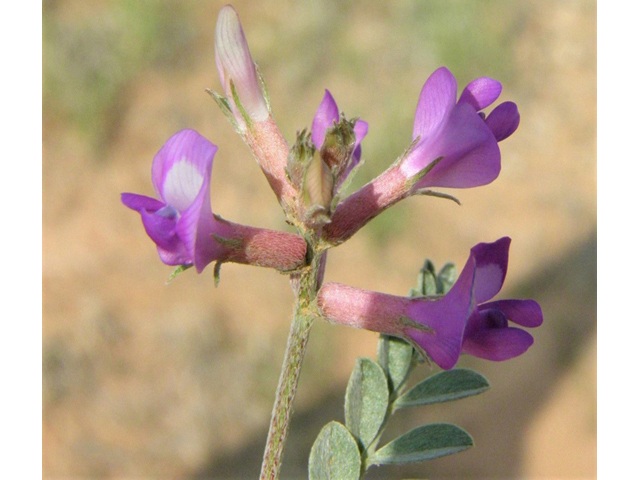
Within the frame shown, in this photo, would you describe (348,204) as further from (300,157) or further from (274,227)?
(274,227)

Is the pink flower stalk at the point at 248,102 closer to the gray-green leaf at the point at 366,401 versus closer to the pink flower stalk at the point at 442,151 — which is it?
the pink flower stalk at the point at 442,151

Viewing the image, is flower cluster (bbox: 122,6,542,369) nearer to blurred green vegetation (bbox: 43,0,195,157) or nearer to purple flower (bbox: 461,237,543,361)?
purple flower (bbox: 461,237,543,361)

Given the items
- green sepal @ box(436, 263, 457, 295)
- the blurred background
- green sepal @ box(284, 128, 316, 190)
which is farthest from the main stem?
the blurred background

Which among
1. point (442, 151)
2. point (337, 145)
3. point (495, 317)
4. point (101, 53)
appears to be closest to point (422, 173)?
point (442, 151)

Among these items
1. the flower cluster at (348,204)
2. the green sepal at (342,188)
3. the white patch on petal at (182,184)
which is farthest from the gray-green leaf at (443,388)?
the white patch on petal at (182,184)

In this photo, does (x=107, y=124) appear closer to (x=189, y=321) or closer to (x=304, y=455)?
(x=189, y=321)

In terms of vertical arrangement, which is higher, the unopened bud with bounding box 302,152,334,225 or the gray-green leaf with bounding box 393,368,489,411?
the unopened bud with bounding box 302,152,334,225
